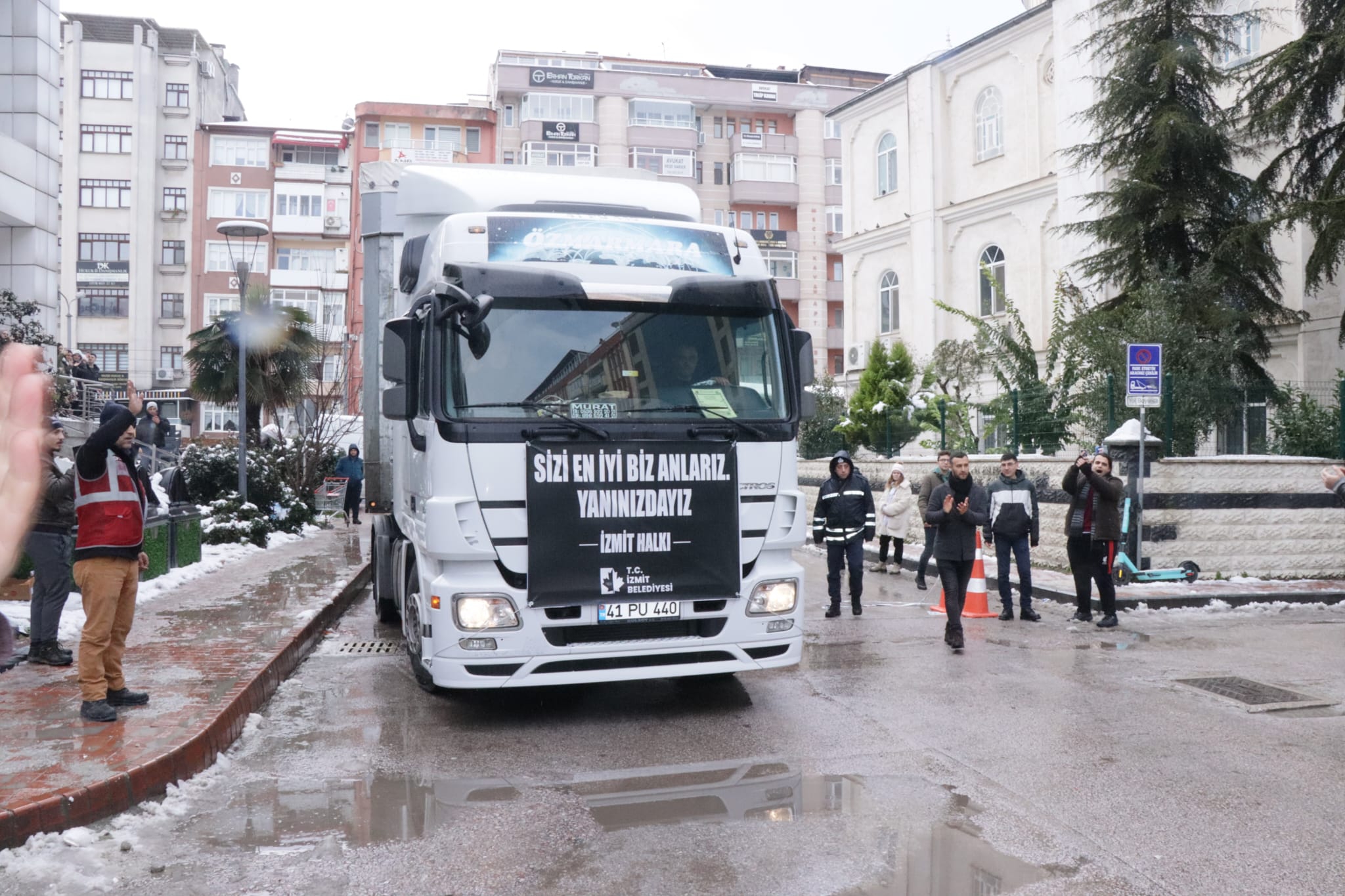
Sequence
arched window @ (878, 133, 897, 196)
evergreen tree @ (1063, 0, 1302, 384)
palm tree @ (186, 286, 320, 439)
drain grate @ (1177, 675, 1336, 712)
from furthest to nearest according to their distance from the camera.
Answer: arched window @ (878, 133, 897, 196)
palm tree @ (186, 286, 320, 439)
evergreen tree @ (1063, 0, 1302, 384)
drain grate @ (1177, 675, 1336, 712)

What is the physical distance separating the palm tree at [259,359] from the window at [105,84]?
36.4 m

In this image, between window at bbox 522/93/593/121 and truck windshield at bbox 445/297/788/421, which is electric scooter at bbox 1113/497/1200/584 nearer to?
truck windshield at bbox 445/297/788/421

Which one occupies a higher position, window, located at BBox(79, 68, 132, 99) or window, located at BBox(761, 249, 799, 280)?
window, located at BBox(79, 68, 132, 99)

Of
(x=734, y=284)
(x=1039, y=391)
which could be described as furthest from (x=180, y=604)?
(x=1039, y=391)

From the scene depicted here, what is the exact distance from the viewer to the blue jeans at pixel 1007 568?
12.2 meters

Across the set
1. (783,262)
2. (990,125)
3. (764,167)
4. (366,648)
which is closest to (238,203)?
(764,167)

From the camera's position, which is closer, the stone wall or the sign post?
the sign post

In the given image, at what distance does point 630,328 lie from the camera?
285 inches

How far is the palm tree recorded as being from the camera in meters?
25.4

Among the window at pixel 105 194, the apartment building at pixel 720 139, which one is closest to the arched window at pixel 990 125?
the apartment building at pixel 720 139

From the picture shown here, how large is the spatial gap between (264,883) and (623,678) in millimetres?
2871

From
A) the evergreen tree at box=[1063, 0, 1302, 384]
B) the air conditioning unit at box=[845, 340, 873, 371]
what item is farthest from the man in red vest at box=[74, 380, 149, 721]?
the air conditioning unit at box=[845, 340, 873, 371]

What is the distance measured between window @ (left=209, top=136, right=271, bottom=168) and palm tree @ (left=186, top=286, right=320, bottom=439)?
36132 millimetres

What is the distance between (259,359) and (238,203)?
37186mm
